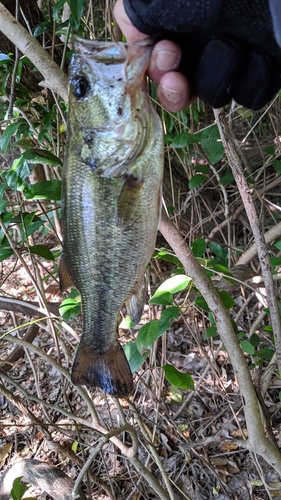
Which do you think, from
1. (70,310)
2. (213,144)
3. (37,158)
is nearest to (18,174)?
(37,158)

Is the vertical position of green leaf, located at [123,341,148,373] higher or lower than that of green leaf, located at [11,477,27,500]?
higher

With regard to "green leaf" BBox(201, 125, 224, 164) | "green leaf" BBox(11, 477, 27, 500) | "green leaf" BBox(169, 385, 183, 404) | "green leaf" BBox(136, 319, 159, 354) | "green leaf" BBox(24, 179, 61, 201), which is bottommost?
"green leaf" BBox(169, 385, 183, 404)

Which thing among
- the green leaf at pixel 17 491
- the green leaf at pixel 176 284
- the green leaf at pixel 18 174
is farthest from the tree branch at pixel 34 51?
the green leaf at pixel 17 491

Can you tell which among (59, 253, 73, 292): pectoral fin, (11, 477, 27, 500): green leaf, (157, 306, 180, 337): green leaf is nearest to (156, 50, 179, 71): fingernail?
(59, 253, 73, 292): pectoral fin

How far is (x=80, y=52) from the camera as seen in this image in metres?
1.26

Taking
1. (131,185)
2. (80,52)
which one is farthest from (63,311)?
(80,52)

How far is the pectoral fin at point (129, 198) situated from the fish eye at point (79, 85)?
11.7 inches

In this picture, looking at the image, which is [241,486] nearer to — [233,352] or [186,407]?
[186,407]

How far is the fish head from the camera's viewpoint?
1218mm

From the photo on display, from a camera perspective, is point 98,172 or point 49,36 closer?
point 98,172

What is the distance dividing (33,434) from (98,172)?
9.11 ft

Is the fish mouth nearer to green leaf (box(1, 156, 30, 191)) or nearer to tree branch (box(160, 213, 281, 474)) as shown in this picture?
tree branch (box(160, 213, 281, 474))

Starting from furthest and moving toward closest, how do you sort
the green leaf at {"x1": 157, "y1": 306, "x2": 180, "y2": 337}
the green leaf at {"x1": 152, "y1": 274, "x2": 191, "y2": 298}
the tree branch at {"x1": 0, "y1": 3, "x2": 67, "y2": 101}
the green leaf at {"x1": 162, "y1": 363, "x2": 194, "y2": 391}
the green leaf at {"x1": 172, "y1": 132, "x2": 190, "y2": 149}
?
the green leaf at {"x1": 172, "y1": 132, "x2": 190, "y2": 149} → the green leaf at {"x1": 162, "y1": 363, "x2": 194, "y2": 391} → the green leaf at {"x1": 157, "y1": 306, "x2": 180, "y2": 337} → the green leaf at {"x1": 152, "y1": 274, "x2": 191, "y2": 298} → the tree branch at {"x1": 0, "y1": 3, "x2": 67, "y2": 101}

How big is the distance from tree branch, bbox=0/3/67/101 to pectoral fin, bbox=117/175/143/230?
0.41 metres
